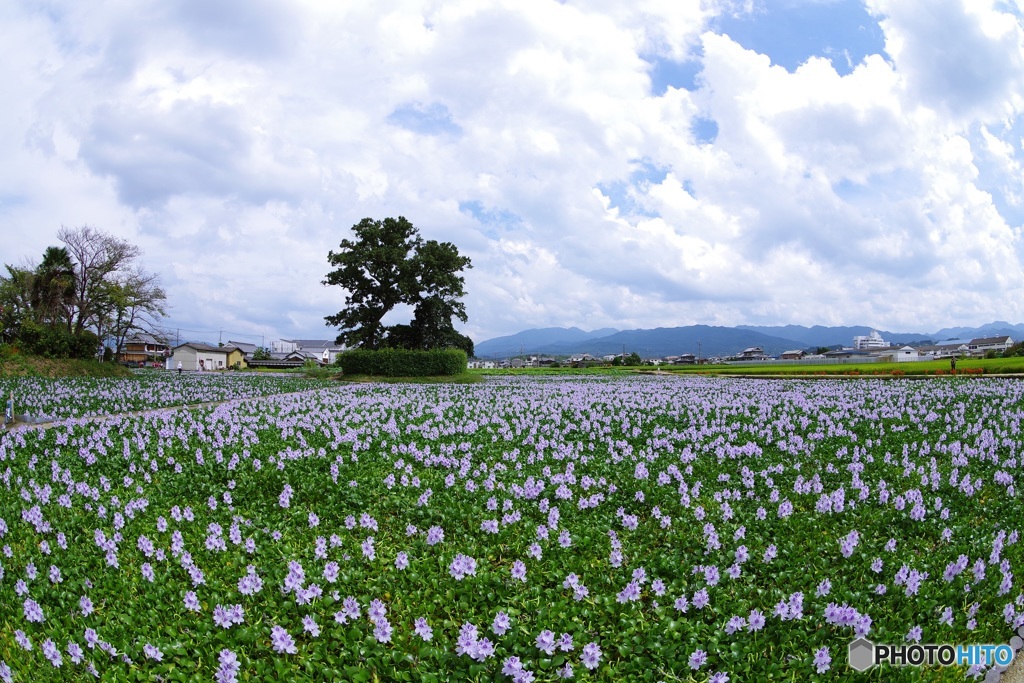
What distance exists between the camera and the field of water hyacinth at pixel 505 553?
411 cm

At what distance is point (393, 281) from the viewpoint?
4094cm

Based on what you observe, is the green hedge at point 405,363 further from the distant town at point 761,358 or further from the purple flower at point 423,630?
the purple flower at point 423,630

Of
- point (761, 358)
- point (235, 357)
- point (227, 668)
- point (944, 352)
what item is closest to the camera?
point (227, 668)

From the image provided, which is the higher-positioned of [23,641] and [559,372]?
[559,372]

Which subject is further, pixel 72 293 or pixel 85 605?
pixel 72 293

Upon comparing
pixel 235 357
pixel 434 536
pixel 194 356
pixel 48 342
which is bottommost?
pixel 434 536

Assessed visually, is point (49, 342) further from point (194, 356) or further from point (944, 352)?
point (944, 352)

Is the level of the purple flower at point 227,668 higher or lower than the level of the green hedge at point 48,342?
lower

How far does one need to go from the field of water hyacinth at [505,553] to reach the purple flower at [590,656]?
0.04 feet

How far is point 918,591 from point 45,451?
11.6 m

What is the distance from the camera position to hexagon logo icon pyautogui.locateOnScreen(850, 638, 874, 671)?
13.2 feet

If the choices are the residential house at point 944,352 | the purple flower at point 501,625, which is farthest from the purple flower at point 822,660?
the residential house at point 944,352

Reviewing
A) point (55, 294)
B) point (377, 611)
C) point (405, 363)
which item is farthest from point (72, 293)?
point (377, 611)

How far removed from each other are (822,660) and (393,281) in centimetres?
3887
